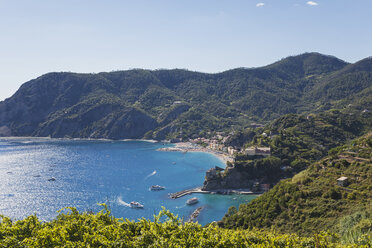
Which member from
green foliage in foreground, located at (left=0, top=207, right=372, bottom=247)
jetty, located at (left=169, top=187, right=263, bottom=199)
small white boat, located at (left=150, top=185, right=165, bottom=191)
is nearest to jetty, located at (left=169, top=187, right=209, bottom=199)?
jetty, located at (left=169, top=187, right=263, bottom=199)

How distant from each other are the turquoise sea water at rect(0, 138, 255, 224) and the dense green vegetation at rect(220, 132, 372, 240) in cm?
1583

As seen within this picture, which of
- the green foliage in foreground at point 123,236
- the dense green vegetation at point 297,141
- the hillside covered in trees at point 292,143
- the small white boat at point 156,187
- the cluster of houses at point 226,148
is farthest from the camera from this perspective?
the cluster of houses at point 226,148

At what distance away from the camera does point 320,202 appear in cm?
3644

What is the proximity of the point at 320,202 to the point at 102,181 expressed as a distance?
67468 millimetres

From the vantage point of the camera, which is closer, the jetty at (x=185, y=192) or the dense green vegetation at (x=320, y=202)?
the dense green vegetation at (x=320, y=202)

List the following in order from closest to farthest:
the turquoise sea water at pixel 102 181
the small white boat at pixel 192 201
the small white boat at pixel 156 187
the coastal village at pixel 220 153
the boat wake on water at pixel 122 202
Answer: the turquoise sea water at pixel 102 181 < the small white boat at pixel 192 201 < the boat wake on water at pixel 122 202 < the coastal village at pixel 220 153 < the small white boat at pixel 156 187

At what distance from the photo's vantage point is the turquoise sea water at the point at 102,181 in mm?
61594

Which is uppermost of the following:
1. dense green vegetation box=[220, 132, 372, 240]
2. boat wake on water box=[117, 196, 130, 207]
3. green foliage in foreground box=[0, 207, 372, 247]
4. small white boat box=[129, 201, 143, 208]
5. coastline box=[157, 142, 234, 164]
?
green foliage in foreground box=[0, 207, 372, 247]

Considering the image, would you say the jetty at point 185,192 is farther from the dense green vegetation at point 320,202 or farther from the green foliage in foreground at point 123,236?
the green foliage in foreground at point 123,236

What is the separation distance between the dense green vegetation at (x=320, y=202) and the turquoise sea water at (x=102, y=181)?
A: 15.8 metres

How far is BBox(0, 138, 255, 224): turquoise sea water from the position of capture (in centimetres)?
6159

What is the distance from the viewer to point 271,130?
102 meters

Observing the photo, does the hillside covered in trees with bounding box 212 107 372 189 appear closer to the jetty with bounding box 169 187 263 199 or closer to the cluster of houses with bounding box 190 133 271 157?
the cluster of houses with bounding box 190 133 271 157

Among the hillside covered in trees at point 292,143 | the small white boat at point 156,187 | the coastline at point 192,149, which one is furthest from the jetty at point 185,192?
the coastline at point 192,149
